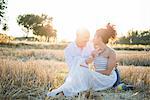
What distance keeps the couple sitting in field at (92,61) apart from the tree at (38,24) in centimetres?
7313

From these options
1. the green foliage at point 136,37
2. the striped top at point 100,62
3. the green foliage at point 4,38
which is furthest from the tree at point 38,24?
the striped top at point 100,62

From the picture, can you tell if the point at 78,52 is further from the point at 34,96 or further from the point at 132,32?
the point at 132,32

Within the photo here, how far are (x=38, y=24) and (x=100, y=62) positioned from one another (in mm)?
76760

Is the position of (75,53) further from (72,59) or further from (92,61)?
(92,61)

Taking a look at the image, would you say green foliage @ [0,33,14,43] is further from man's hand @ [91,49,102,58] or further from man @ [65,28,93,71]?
man's hand @ [91,49,102,58]

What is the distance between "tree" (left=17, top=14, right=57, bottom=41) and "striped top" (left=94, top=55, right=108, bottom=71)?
2876 inches

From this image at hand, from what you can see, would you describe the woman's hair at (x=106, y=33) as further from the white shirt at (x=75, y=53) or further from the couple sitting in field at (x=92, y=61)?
the white shirt at (x=75, y=53)

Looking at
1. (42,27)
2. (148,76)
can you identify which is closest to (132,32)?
(42,27)

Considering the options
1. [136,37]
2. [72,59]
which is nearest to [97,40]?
[72,59]

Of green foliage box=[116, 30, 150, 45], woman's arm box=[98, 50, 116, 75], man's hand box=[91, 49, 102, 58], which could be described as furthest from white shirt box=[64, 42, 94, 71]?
green foliage box=[116, 30, 150, 45]

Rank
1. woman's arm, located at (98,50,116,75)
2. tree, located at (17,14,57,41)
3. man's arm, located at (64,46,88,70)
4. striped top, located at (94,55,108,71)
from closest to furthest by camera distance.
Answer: man's arm, located at (64,46,88,70), woman's arm, located at (98,50,116,75), striped top, located at (94,55,108,71), tree, located at (17,14,57,41)

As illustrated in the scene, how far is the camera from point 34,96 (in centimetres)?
707

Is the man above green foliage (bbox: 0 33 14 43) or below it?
below

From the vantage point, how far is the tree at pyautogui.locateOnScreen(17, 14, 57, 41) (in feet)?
270
